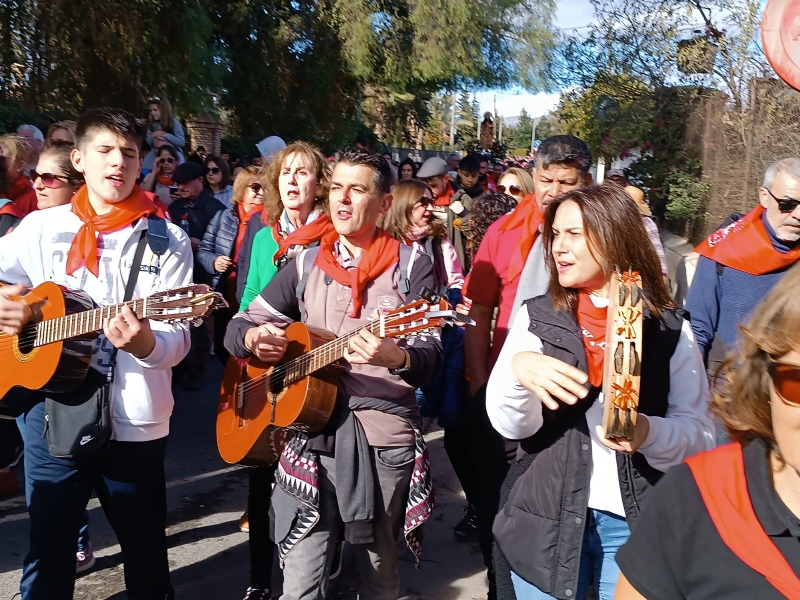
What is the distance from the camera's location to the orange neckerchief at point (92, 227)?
2859mm

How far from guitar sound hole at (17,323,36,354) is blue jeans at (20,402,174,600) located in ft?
0.73

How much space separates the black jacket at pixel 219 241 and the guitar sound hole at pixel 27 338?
85.9 inches

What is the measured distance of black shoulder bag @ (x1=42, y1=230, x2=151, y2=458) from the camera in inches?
109

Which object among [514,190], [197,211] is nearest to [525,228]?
[514,190]

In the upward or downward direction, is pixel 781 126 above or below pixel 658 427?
above

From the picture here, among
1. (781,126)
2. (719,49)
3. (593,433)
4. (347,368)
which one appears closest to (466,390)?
(347,368)

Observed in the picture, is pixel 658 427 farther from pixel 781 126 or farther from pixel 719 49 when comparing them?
pixel 719 49

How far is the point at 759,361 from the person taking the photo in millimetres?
1485

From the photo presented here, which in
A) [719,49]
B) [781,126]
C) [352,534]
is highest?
[719,49]

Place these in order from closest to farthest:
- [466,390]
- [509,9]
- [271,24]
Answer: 1. [466,390]
2. [271,24]
3. [509,9]

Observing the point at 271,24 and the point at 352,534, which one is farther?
the point at 271,24

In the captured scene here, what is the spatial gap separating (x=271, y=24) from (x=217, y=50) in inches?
71.2

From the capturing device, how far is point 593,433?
2.21 m

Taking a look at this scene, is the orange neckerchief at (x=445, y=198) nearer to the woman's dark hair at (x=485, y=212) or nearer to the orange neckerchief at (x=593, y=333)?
the woman's dark hair at (x=485, y=212)
